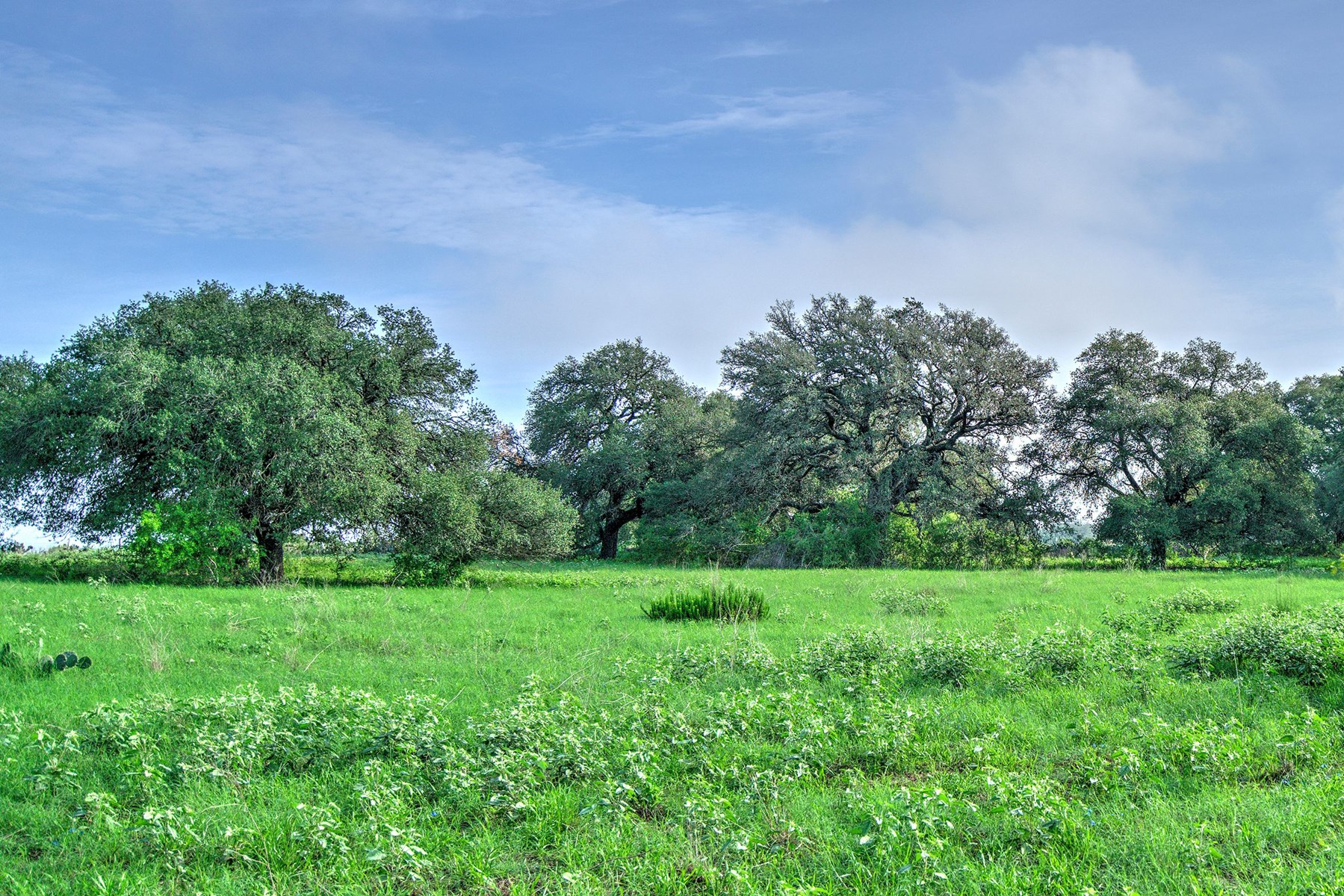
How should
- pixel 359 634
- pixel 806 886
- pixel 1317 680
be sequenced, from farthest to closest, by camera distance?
pixel 359 634, pixel 1317 680, pixel 806 886

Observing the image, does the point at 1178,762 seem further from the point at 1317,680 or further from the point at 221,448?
the point at 221,448

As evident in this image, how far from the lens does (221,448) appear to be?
20406 millimetres

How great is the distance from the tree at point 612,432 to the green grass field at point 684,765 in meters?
29.2

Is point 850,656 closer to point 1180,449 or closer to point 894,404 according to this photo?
point 894,404

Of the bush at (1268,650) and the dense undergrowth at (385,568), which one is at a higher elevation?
the bush at (1268,650)

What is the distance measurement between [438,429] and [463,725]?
67.3 feet

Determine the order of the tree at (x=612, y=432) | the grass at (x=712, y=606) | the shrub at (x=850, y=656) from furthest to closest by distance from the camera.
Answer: the tree at (x=612, y=432)
the grass at (x=712, y=606)
the shrub at (x=850, y=656)

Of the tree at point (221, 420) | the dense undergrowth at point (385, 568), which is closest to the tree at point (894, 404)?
the dense undergrowth at point (385, 568)

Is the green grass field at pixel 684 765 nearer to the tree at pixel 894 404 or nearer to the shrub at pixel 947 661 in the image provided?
the shrub at pixel 947 661

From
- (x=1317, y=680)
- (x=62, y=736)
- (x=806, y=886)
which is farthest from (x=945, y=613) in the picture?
(x=62, y=736)

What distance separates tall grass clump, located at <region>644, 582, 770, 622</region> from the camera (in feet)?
46.2

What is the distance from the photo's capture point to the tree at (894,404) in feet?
108

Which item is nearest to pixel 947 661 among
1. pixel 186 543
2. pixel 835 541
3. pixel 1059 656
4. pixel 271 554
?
pixel 1059 656

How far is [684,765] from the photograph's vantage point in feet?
20.5
